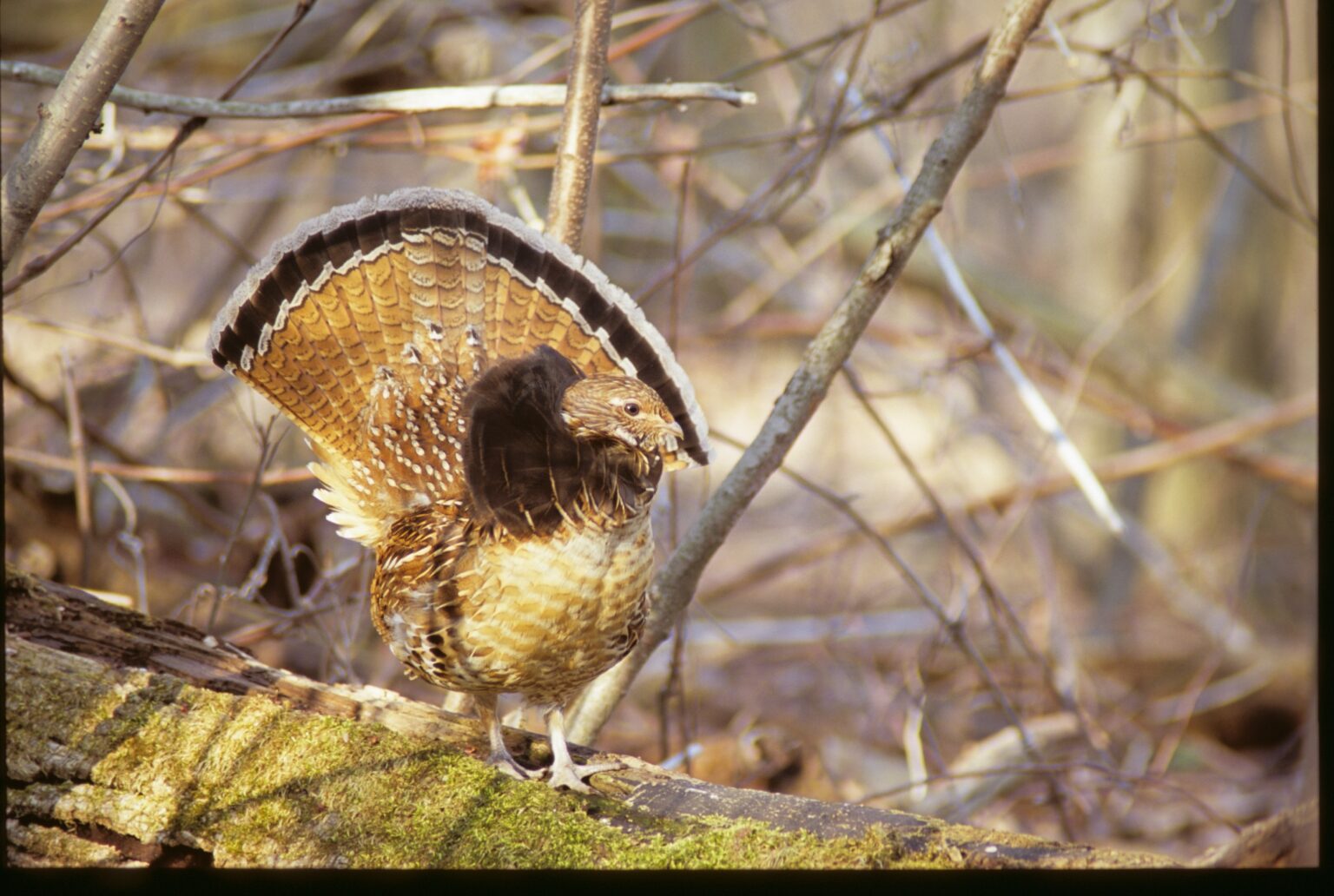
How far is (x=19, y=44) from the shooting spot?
4516 millimetres

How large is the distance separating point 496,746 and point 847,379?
60.9 inches

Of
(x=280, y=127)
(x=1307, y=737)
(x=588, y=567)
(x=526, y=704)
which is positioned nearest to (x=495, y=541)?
(x=588, y=567)

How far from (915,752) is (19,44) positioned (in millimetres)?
4408

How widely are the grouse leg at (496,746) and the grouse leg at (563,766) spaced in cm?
6

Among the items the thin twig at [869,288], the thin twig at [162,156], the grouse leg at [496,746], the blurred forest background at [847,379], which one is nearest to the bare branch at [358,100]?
the thin twig at [162,156]

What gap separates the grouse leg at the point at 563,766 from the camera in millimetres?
2242

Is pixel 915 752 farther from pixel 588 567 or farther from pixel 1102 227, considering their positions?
pixel 1102 227

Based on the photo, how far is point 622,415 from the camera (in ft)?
6.62

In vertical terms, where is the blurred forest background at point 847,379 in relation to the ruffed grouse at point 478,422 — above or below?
above

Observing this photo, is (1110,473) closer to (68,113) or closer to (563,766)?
(563,766)

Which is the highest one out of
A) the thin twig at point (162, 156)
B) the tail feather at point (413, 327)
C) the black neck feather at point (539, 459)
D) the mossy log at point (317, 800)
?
the thin twig at point (162, 156)

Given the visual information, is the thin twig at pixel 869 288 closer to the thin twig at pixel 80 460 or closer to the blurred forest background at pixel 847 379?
the blurred forest background at pixel 847 379

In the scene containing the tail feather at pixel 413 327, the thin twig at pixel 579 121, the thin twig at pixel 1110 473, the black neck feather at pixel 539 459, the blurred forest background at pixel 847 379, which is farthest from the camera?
the thin twig at pixel 1110 473

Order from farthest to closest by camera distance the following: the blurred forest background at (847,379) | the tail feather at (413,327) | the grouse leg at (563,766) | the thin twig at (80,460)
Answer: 1. the blurred forest background at (847,379)
2. the thin twig at (80,460)
3. the tail feather at (413,327)
4. the grouse leg at (563,766)
